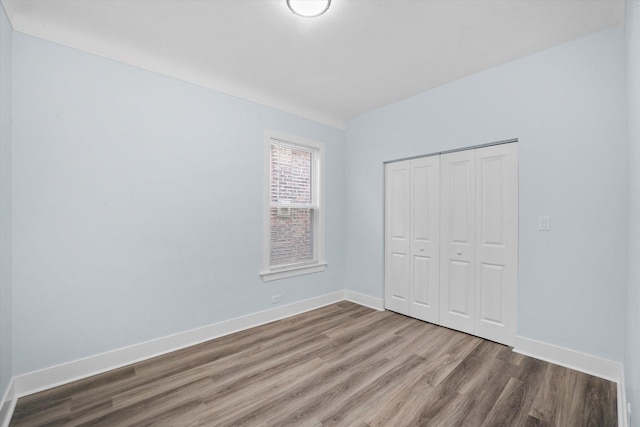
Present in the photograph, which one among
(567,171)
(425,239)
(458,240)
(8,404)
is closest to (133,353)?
(8,404)

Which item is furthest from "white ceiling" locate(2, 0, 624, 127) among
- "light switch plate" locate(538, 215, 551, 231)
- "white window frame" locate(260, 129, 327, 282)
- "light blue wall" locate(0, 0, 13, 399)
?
"light switch plate" locate(538, 215, 551, 231)

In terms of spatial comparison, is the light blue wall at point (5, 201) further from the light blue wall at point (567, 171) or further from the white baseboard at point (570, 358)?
the white baseboard at point (570, 358)

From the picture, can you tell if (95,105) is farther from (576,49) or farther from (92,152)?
(576,49)

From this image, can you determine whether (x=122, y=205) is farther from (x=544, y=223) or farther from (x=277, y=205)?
(x=544, y=223)

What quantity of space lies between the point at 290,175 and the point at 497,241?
254 cm

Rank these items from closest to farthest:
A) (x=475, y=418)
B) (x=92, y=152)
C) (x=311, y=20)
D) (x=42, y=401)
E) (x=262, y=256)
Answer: (x=475, y=418)
(x=42, y=401)
(x=311, y=20)
(x=92, y=152)
(x=262, y=256)

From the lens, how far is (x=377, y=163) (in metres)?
3.95

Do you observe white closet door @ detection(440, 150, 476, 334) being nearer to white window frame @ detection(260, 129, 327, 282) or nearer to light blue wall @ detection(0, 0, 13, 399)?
white window frame @ detection(260, 129, 327, 282)

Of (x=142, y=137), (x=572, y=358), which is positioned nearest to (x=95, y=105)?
(x=142, y=137)

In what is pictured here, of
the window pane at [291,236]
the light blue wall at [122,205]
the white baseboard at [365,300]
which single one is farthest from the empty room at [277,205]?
the white baseboard at [365,300]

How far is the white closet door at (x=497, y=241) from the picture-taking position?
2.72m

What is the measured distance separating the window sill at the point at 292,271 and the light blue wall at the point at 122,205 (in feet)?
0.39

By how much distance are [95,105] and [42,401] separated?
2.26 metres

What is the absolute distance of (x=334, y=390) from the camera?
2.08 m
